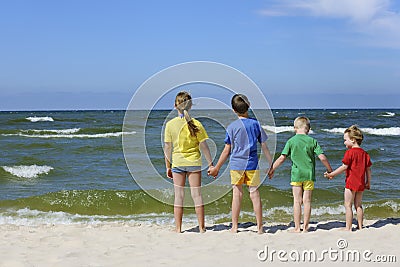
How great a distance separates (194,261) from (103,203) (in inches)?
188

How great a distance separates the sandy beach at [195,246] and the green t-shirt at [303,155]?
72 cm

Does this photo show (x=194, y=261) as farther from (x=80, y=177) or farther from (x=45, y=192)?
(x=80, y=177)

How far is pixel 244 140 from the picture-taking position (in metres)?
5.68

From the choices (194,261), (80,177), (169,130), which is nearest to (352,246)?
(194,261)

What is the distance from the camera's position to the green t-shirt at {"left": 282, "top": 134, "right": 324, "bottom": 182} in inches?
232

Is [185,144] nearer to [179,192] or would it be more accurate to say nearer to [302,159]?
[179,192]

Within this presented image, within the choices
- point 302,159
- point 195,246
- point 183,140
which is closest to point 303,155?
point 302,159

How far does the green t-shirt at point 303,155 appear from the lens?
5.89m

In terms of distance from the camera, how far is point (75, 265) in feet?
15.4

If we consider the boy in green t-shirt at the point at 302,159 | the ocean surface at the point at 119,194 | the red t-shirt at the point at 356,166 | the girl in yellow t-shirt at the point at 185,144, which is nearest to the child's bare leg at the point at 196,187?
the girl in yellow t-shirt at the point at 185,144

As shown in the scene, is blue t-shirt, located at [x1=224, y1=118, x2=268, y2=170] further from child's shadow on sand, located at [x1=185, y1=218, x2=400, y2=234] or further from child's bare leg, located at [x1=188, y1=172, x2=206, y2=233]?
child's shadow on sand, located at [x1=185, y1=218, x2=400, y2=234]

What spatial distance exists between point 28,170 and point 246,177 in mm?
8475

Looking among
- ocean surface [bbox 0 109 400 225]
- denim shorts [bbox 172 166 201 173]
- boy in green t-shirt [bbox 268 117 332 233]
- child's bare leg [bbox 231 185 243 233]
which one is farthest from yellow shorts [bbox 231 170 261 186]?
ocean surface [bbox 0 109 400 225]

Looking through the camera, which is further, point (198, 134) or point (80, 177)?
point (80, 177)
